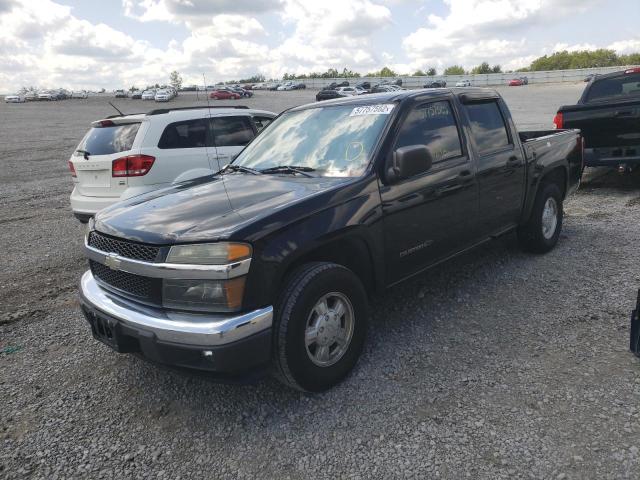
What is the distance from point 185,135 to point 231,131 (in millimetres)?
844

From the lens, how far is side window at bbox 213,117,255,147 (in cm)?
707

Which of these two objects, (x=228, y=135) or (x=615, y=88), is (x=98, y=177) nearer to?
(x=228, y=135)

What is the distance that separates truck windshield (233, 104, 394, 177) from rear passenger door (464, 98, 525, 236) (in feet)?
3.68

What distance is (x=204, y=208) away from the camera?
3.08 meters

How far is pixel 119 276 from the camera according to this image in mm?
3041

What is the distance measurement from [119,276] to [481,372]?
7.82 feet

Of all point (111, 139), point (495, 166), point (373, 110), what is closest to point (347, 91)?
point (111, 139)

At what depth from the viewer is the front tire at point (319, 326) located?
278cm

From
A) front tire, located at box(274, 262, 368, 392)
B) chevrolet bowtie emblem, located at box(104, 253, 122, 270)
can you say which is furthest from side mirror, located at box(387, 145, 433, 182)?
chevrolet bowtie emblem, located at box(104, 253, 122, 270)

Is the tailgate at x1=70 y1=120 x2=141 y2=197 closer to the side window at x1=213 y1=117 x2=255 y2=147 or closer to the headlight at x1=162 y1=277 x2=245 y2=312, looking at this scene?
the side window at x1=213 y1=117 x2=255 y2=147

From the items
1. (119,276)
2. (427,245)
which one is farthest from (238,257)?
(427,245)

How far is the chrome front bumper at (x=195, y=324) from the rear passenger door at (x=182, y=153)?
357cm

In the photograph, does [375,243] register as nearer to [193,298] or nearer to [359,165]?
[359,165]

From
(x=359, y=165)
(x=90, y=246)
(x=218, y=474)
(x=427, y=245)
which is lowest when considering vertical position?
(x=218, y=474)
